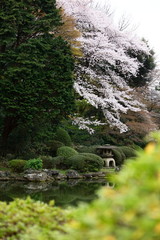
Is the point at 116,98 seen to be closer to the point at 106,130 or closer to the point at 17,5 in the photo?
the point at 106,130

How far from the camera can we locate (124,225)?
1.40m

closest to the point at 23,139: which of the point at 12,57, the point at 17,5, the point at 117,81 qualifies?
the point at 12,57

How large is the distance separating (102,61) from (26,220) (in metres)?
15.4

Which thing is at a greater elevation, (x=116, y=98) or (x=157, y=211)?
(x=116, y=98)

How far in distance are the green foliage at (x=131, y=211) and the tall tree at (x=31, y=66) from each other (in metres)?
10.6

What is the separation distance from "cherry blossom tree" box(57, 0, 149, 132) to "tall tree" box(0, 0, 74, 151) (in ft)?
8.19

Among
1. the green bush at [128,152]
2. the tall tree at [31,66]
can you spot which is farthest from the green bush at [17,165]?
the green bush at [128,152]

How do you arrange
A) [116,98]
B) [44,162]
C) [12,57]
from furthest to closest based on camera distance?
[116,98]
[44,162]
[12,57]

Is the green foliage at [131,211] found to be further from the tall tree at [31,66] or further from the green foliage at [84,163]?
the green foliage at [84,163]

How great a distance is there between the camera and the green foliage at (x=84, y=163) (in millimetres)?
13391

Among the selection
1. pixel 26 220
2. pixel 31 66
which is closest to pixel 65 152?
pixel 31 66

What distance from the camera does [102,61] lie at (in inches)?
688

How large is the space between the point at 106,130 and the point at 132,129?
1.51 meters

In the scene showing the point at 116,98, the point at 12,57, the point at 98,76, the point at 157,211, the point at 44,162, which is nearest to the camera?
the point at 157,211
